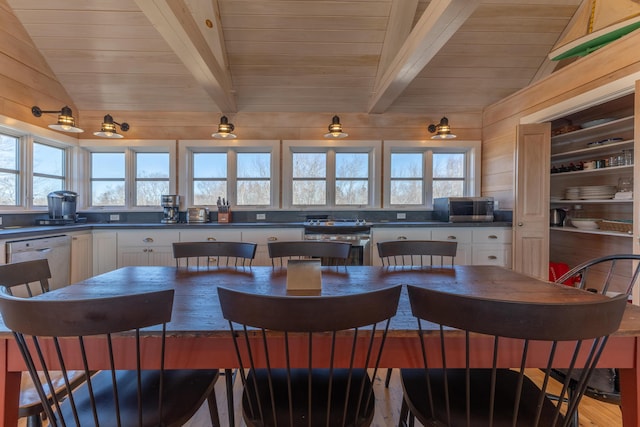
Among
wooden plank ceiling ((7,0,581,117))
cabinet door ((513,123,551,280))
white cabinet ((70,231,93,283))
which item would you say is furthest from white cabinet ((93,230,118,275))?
cabinet door ((513,123,551,280))

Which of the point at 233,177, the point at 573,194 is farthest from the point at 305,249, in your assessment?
the point at 573,194

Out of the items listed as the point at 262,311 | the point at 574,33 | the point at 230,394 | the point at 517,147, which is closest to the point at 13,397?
the point at 230,394

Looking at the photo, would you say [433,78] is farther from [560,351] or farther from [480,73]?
[560,351]

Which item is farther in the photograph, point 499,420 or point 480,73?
point 480,73

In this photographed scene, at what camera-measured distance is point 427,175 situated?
4031 millimetres

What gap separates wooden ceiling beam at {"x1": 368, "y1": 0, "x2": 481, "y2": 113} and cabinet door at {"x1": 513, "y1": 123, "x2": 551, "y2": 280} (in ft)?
5.04

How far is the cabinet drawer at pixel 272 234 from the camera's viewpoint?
3281 mm

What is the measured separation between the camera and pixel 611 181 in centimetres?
308

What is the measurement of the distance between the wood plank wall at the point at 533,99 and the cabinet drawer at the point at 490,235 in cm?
31

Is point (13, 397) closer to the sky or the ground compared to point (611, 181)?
closer to the ground

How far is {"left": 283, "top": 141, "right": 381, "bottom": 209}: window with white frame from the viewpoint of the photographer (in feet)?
13.0

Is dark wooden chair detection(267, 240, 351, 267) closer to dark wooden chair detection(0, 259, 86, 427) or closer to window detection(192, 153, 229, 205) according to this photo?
dark wooden chair detection(0, 259, 86, 427)

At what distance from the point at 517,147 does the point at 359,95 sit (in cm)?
192

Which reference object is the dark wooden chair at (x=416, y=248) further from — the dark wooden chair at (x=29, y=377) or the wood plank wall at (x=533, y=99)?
the wood plank wall at (x=533, y=99)
